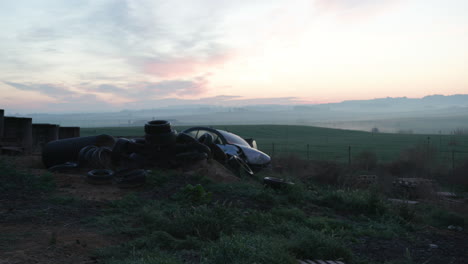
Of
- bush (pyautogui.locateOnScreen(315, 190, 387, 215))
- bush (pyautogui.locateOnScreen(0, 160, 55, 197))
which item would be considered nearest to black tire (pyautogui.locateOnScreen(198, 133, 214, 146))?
bush (pyautogui.locateOnScreen(315, 190, 387, 215))

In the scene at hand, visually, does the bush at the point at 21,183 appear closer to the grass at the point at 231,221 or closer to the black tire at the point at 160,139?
the grass at the point at 231,221

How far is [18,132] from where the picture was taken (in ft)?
51.0

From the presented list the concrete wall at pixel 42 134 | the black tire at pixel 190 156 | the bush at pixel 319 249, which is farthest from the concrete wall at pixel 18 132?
the bush at pixel 319 249

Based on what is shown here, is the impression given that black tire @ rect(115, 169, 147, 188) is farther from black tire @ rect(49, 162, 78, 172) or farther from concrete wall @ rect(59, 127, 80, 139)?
concrete wall @ rect(59, 127, 80, 139)

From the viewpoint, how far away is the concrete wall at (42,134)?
17.3m

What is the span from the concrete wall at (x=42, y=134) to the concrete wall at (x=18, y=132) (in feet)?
3.41

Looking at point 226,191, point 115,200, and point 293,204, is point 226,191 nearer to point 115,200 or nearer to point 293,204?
point 293,204

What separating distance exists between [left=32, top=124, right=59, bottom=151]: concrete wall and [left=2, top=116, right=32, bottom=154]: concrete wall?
1039mm

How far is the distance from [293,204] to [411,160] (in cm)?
1527

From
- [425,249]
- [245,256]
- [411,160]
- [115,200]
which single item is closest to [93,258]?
[245,256]

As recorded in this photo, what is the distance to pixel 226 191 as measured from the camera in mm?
10117

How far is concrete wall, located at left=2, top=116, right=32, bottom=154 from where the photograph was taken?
49.6ft

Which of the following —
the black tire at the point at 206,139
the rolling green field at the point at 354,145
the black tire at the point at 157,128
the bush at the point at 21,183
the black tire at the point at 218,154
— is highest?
the black tire at the point at 157,128

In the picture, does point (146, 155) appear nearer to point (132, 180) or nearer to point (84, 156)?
point (84, 156)
